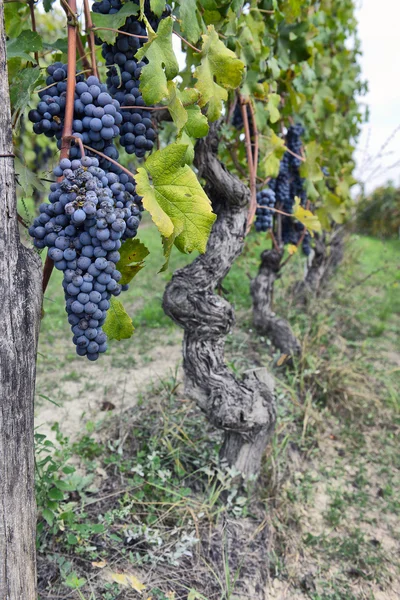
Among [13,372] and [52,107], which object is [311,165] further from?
[13,372]

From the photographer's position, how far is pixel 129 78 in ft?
4.75

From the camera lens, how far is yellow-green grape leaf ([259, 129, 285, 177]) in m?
2.60

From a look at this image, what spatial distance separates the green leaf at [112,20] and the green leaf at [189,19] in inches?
7.0

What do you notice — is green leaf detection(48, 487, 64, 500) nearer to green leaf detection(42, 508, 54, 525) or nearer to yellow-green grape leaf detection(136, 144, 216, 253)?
green leaf detection(42, 508, 54, 525)

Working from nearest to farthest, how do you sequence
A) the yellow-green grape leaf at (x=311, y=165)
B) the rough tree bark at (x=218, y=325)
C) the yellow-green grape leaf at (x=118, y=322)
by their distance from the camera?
the yellow-green grape leaf at (x=118, y=322), the rough tree bark at (x=218, y=325), the yellow-green grape leaf at (x=311, y=165)

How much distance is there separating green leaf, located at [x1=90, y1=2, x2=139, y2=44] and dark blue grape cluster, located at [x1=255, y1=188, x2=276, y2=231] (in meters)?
1.61

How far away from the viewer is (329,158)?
13.9ft

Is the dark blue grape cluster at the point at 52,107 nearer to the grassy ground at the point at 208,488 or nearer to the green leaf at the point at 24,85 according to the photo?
the green leaf at the point at 24,85

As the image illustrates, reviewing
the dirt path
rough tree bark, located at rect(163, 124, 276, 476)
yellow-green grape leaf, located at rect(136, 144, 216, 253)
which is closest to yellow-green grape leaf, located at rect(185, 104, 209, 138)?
yellow-green grape leaf, located at rect(136, 144, 216, 253)

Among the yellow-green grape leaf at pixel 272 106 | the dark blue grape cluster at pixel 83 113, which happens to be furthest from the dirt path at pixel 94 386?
the dark blue grape cluster at pixel 83 113

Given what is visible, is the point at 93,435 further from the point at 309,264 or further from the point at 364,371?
the point at 309,264

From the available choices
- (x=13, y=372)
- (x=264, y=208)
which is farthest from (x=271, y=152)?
(x=13, y=372)

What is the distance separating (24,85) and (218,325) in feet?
4.38

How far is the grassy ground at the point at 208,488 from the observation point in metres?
1.89
